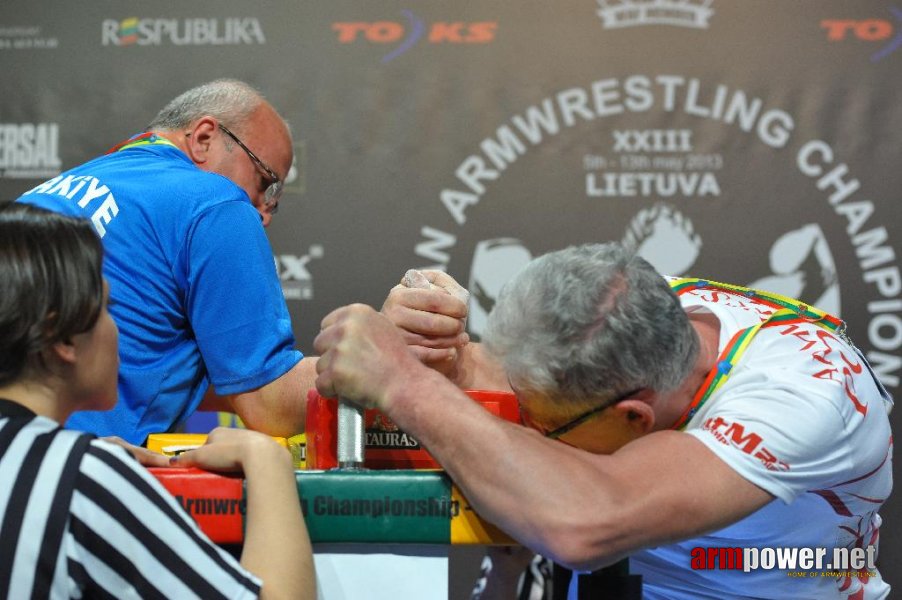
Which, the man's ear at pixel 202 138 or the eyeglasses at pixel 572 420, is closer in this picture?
the eyeglasses at pixel 572 420

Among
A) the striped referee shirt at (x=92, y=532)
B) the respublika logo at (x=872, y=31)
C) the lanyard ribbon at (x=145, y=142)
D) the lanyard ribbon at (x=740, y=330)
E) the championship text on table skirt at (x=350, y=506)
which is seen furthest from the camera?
the respublika logo at (x=872, y=31)

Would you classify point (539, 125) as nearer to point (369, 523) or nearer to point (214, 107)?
point (214, 107)

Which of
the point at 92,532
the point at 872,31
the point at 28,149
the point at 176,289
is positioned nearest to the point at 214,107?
the point at 176,289

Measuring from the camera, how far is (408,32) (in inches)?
122

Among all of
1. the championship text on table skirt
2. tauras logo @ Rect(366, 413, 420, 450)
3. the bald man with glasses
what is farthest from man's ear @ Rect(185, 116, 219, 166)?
the championship text on table skirt

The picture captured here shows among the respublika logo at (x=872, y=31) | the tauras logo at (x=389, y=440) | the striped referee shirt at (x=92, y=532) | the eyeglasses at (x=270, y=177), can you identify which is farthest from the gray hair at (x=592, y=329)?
the respublika logo at (x=872, y=31)

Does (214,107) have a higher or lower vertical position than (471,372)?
higher

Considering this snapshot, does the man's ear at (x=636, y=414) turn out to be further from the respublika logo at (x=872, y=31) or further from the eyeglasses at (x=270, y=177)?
the respublika logo at (x=872, y=31)

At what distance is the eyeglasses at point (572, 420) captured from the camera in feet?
4.04

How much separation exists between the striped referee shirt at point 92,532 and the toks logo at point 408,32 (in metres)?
2.36

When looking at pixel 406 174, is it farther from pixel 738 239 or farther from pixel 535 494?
pixel 535 494

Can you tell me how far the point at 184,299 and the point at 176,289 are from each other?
24mm

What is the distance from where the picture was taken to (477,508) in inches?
41.9

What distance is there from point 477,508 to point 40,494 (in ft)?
1.42
